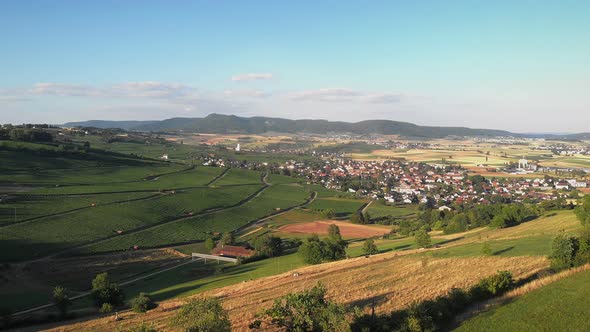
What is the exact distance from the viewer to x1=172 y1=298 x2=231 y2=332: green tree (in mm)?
17234

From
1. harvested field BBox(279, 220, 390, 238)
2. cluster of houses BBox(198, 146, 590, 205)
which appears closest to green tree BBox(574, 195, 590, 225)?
harvested field BBox(279, 220, 390, 238)

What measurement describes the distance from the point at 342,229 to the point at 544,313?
61.3 meters

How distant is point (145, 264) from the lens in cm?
5828

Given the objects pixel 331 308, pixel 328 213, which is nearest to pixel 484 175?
pixel 328 213

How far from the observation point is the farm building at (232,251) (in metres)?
62.6

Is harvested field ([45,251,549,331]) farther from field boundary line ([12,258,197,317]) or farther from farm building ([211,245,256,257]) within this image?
farm building ([211,245,256,257])

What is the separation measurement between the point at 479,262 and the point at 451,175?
14514 cm

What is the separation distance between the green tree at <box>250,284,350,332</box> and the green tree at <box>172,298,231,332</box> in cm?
343

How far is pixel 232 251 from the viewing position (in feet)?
210

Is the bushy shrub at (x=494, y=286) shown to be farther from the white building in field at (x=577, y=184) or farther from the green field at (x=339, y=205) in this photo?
the white building in field at (x=577, y=184)

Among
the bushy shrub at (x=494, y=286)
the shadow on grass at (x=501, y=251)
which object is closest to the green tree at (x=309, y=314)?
the bushy shrub at (x=494, y=286)

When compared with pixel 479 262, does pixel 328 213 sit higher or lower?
lower

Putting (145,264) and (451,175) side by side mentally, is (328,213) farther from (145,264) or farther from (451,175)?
(451,175)

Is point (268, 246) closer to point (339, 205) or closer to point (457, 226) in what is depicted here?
point (457, 226)
